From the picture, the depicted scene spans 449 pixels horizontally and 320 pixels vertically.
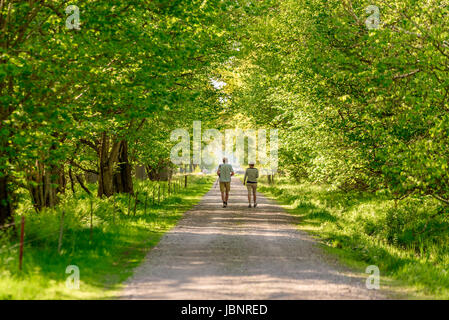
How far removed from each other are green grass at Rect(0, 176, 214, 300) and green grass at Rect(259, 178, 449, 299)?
472 centimetres

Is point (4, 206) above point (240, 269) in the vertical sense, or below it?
above

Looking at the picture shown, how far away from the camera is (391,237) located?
52.6ft

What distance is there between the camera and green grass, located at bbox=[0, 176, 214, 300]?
7.83 meters

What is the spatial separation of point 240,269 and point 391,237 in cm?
833

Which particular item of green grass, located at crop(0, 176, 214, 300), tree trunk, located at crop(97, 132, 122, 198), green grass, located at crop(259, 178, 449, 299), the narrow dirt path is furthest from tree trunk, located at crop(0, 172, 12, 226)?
tree trunk, located at crop(97, 132, 122, 198)

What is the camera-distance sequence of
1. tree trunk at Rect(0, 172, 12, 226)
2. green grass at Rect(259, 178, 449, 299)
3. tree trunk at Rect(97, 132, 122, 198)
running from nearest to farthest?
1. green grass at Rect(259, 178, 449, 299)
2. tree trunk at Rect(0, 172, 12, 226)
3. tree trunk at Rect(97, 132, 122, 198)

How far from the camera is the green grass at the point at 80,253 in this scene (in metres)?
7.83

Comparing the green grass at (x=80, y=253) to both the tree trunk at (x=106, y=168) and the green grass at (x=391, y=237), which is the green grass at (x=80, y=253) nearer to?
the tree trunk at (x=106, y=168)

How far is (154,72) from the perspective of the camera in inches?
555

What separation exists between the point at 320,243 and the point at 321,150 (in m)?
5.55

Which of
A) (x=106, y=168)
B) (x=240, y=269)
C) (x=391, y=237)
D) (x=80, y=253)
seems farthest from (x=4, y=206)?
(x=391, y=237)

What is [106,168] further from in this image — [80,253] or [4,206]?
[80,253]

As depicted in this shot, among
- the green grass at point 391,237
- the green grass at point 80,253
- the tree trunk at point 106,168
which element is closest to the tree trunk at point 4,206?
the green grass at point 80,253

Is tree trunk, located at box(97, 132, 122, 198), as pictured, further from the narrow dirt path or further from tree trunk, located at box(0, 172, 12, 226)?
tree trunk, located at box(0, 172, 12, 226)
